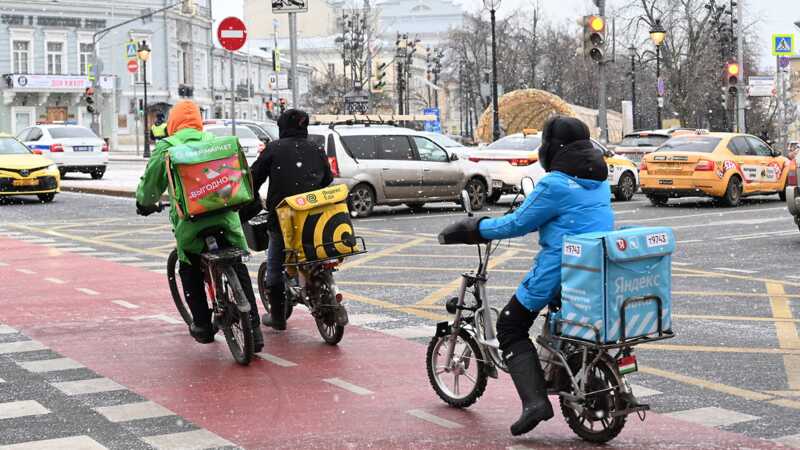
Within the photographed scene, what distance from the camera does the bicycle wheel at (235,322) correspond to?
805 cm

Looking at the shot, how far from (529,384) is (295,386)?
2.09 meters

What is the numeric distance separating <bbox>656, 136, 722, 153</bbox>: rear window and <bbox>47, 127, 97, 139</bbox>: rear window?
699 inches

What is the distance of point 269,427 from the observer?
6.46m

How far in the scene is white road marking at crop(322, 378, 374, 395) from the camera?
736cm

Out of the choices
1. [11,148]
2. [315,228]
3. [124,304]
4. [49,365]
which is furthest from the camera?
[11,148]

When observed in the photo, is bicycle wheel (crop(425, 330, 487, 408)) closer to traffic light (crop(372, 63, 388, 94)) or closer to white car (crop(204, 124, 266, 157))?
white car (crop(204, 124, 266, 157))

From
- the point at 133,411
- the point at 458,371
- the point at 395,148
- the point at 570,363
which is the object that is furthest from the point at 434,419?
the point at 395,148

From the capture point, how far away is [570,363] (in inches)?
231

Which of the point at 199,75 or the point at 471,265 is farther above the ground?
the point at 199,75

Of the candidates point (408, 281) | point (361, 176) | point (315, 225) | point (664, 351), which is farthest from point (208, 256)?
point (361, 176)

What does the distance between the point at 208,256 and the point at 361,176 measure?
1314cm

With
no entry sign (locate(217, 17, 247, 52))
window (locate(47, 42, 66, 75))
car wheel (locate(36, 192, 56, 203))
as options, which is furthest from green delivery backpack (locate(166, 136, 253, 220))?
window (locate(47, 42, 66, 75))

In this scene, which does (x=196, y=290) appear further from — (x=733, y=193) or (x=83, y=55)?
(x=83, y=55)

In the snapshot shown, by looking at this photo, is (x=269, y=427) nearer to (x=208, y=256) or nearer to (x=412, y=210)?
(x=208, y=256)
